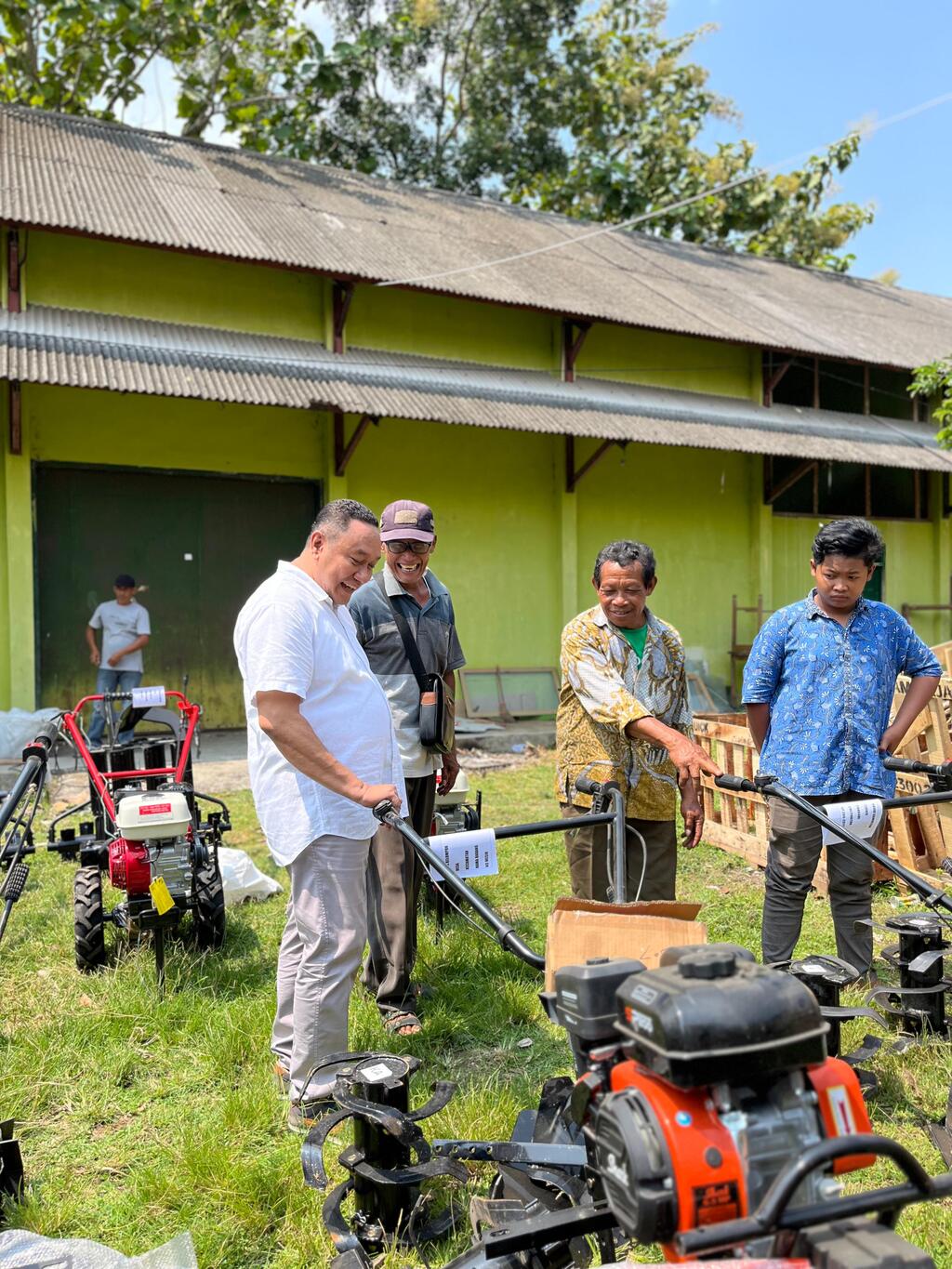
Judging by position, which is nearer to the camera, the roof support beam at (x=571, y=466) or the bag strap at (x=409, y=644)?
the bag strap at (x=409, y=644)

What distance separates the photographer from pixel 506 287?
11844mm

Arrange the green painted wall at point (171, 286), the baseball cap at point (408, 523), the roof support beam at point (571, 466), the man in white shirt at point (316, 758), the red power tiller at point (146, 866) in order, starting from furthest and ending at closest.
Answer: the roof support beam at point (571, 466) < the green painted wall at point (171, 286) < the red power tiller at point (146, 866) < the baseball cap at point (408, 523) < the man in white shirt at point (316, 758)

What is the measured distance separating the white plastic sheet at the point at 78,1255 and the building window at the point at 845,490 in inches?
531

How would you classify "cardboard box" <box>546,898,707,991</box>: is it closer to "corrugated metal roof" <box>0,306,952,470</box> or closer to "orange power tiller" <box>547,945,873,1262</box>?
"orange power tiller" <box>547,945,873,1262</box>

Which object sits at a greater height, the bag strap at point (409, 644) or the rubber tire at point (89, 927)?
the bag strap at point (409, 644)

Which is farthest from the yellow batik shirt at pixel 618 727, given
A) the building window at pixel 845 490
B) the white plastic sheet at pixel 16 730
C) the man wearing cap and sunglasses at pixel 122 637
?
the building window at pixel 845 490

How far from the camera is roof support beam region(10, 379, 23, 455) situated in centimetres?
947

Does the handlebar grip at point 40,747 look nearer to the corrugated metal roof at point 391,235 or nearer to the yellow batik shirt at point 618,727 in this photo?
the yellow batik shirt at point 618,727

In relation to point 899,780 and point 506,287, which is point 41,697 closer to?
point 506,287

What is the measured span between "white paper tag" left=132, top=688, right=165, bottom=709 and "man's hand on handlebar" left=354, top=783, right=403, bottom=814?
2.67m

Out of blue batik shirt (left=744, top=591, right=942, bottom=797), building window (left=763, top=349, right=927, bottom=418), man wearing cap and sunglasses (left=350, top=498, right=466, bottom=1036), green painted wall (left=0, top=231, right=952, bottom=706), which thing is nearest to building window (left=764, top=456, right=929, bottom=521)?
green painted wall (left=0, top=231, right=952, bottom=706)

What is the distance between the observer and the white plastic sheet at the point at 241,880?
5.23 m

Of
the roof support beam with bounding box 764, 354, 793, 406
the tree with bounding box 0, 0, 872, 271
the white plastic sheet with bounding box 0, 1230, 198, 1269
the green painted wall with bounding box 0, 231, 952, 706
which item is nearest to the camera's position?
the white plastic sheet with bounding box 0, 1230, 198, 1269

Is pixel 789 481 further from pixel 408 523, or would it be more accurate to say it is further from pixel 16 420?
pixel 408 523
